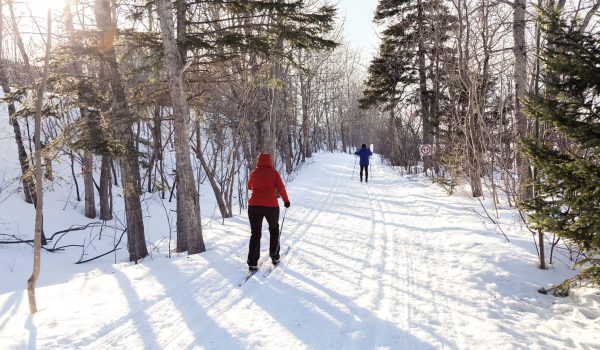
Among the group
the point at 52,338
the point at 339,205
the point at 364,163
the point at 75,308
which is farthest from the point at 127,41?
the point at 364,163

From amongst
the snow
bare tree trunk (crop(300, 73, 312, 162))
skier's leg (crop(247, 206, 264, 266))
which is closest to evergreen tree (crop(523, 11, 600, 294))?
the snow

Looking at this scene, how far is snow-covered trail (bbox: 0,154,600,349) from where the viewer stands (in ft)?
12.3

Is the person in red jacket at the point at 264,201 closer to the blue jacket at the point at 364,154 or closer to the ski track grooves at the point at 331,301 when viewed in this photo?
the ski track grooves at the point at 331,301

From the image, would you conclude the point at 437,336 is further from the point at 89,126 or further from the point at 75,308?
the point at 89,126

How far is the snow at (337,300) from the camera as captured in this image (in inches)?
148

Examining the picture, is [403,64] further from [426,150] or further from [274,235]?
[274,235]

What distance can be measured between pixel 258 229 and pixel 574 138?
14.2 ft

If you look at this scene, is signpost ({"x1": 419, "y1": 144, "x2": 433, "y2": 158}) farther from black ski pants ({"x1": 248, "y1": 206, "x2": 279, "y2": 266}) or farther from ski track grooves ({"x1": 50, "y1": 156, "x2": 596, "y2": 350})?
black ski pants ({"x1": 248, "y1": 206, "x2": 279, "y2": 266})

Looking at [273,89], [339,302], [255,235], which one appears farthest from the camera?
[273,89]

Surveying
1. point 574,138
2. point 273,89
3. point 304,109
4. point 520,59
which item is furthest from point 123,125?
point 304,109

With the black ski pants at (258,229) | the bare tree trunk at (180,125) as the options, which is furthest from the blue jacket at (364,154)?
the black ski pants at (258,229)

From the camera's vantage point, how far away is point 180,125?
23.5 feet

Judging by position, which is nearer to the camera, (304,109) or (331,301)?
(331,301)

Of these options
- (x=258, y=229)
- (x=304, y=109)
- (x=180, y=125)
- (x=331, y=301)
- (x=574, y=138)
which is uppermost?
(x=304, y=109)
